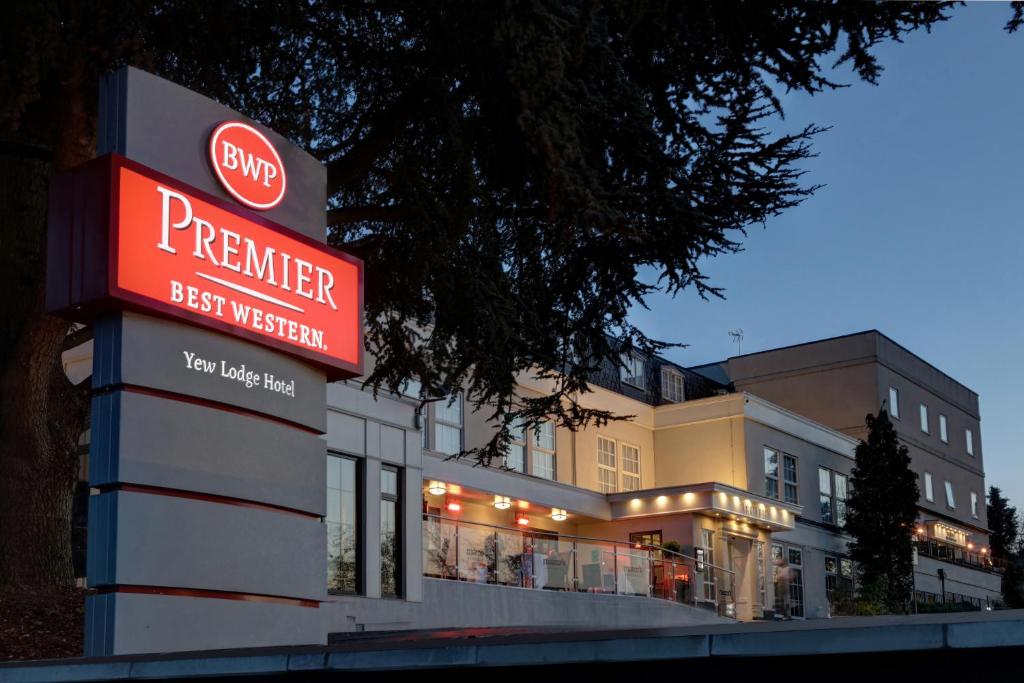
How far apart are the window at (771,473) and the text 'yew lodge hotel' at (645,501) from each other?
4.1 inches

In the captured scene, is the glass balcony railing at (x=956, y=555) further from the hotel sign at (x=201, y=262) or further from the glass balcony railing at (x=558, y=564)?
the hotel sign at (x=201, y=262)

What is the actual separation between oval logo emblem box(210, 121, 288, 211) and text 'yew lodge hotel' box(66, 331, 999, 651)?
2230 mm

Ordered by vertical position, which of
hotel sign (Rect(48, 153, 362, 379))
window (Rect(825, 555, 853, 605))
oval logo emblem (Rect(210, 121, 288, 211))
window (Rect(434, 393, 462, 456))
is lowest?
window (Rect(825, 555, 853, 605))

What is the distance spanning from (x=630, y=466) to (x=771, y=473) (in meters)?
5.23

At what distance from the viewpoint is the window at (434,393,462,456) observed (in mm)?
31791

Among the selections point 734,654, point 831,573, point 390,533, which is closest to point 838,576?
point 831,573

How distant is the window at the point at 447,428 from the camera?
Answer: 31791 mm

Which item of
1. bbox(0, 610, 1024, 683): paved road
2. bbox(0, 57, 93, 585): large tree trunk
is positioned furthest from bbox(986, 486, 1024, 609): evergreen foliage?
bbox(0, 610, 1024, 683): paved road

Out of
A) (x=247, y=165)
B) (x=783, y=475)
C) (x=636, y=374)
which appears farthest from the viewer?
(x=783, y=475)

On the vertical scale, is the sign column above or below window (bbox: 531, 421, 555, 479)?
below

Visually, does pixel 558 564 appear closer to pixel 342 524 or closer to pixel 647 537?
pixel 342 524

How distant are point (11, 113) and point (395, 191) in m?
4.92

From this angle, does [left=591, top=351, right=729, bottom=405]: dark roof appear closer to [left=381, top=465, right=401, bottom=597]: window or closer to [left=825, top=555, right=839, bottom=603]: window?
[left=825, top=555, right=839, bottom=603]: window

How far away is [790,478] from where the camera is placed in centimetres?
4534
